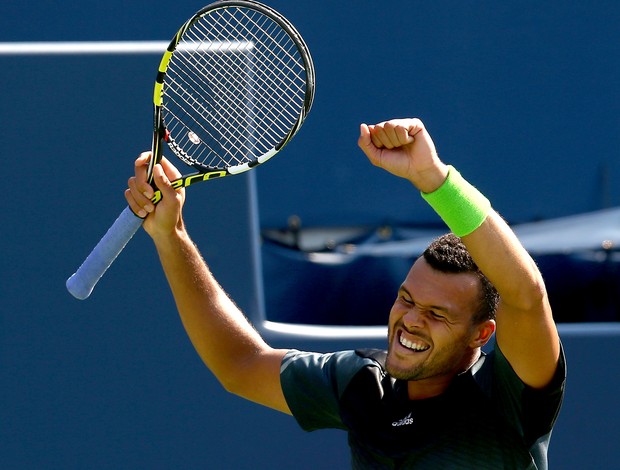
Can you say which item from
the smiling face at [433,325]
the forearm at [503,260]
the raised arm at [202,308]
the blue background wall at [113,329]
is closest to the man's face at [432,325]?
the smiling face at [433,325]

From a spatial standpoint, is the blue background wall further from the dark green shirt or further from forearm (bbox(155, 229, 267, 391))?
the dark green shirt

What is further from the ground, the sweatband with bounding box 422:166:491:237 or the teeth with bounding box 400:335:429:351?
the sweatband with bounding box 422:166:491:237

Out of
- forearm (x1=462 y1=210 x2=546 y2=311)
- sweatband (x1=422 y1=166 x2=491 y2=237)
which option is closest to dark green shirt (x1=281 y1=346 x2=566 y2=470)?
forearm (x1=462 y1=210 x2=546 y2=311)

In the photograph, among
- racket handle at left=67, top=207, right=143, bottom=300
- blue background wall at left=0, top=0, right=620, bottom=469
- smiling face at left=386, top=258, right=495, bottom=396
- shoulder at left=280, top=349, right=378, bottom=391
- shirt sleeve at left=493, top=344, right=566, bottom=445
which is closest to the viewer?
shirt sleeve at left=493, top=344, right=566, bottom=445

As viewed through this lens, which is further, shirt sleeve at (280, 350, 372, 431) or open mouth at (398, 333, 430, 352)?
shirt sleeve at (280, 350, 372, 431)

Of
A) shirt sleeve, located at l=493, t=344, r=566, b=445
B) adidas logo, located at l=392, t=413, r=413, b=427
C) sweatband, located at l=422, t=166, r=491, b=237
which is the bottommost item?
adidas logo, located at l=392, t=413, r=413, b=427

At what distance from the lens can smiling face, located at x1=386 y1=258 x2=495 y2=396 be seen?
2574 mm

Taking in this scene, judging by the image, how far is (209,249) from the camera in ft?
12.3

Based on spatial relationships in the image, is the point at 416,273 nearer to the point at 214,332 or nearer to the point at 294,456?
the point at 214,332

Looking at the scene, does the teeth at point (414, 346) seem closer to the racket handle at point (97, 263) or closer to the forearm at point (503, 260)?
the forearm at point (503, 260)

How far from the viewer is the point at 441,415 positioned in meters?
2.59

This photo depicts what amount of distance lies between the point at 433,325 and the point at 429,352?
2.3 inches

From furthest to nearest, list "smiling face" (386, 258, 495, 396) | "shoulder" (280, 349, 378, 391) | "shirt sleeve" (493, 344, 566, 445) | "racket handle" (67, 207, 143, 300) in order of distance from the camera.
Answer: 1. "racket handle" (67, 207, 143, 300)
2. "shoulder" (280, 349, 378, 391)
3. "smiling face" (386, 258, 495, 396)
4. "shirt sleeve" (493, 344, 566, 445)

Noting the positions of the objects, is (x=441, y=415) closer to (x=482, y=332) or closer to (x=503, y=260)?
(x=482, y=332)
